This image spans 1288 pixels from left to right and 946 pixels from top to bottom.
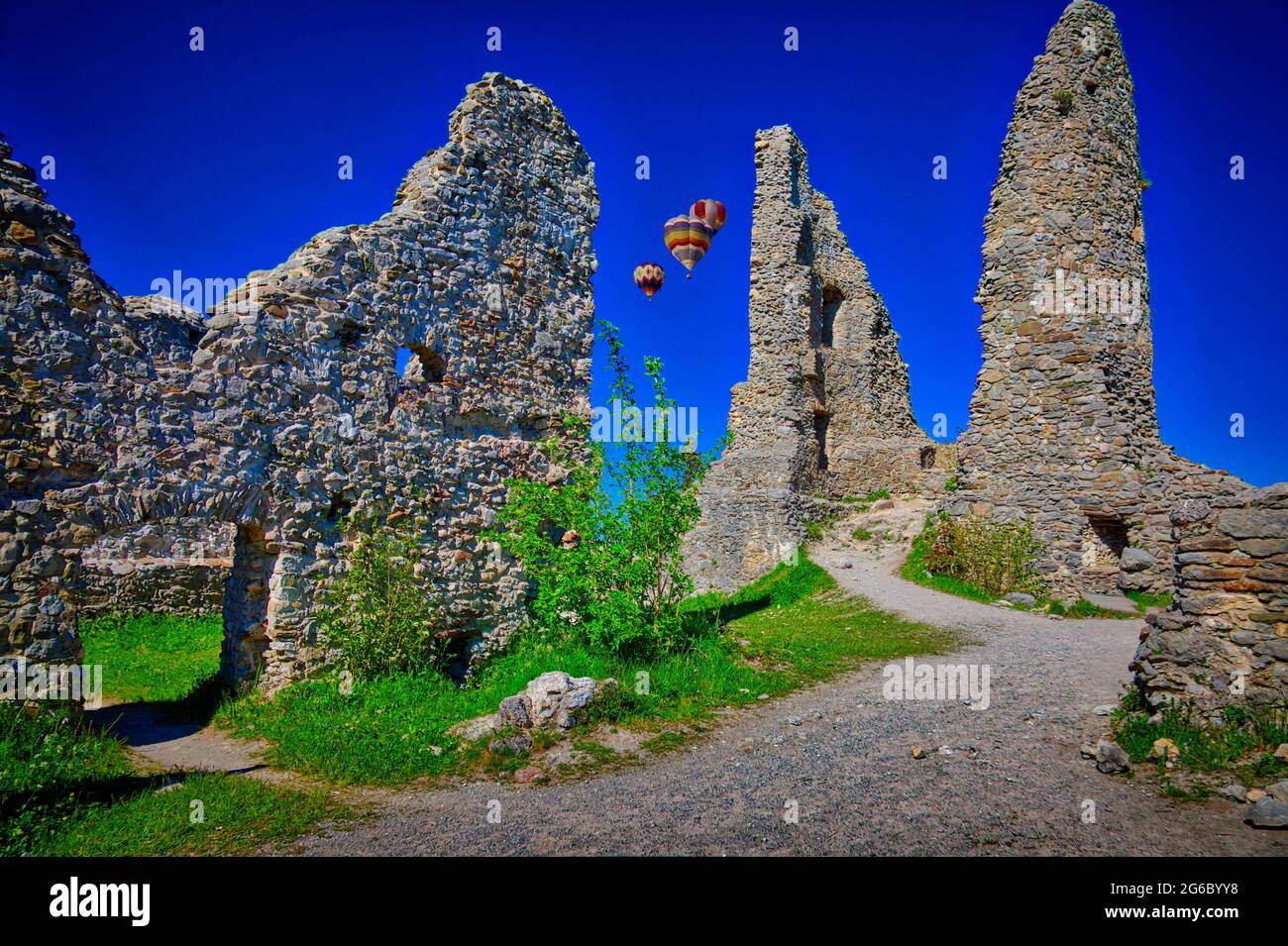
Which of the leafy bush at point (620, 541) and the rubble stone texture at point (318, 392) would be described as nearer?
the rubble stone texture at point (318, 392)

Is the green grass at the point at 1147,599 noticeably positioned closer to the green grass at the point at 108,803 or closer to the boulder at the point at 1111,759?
the boulder at the point at 1111,759

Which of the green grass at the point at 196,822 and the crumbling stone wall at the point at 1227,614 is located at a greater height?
the crumbling stone wall at the point at 1227,614

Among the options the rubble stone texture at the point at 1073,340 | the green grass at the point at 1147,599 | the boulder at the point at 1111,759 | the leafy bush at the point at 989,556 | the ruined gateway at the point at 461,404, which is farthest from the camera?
the leafy bush at the point at 989,556

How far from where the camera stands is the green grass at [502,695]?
638cm

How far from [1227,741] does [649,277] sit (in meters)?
28.0

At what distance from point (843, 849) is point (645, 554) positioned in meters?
4.93

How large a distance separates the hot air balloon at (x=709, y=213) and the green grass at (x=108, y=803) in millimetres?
28404

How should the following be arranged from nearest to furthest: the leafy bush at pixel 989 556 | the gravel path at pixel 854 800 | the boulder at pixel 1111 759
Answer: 1. the gravel path at pixel 854 800
2. the boulder at pixel 1111 759
3. the leafy bush at pixel 989 556

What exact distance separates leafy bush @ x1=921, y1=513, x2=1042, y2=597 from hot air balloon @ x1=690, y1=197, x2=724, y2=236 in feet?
62.2

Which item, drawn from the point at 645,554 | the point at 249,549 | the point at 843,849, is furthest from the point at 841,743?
the point at 249,549

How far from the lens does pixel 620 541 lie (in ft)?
29.6

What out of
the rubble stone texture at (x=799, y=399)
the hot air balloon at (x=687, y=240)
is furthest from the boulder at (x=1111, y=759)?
the hot air balloon at (x=687, y=240)
